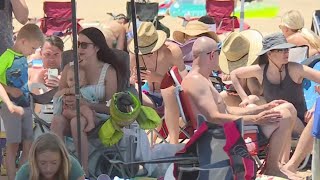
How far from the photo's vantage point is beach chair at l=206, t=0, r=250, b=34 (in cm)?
1280

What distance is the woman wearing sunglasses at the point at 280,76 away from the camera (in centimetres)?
646

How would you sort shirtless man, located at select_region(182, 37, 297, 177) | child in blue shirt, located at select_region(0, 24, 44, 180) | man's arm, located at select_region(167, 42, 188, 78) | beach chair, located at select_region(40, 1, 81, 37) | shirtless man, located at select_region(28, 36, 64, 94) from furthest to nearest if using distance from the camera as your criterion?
beach chair, located at select_region(40, 1, 81, 37) → man's arm, located at select_region(167, 42, 188, 78) → shirtless man, located at select_region(28, 36, 64, 94) → shirtless man, located at select_region(182, 37, 297, 177) → child in blue shirt, located at select_region(0, 24, 44, 180)

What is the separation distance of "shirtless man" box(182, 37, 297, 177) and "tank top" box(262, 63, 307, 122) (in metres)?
0.33

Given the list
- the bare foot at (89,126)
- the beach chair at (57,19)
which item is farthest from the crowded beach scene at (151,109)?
the beach chair at (57,19)

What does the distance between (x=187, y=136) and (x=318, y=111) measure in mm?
1518

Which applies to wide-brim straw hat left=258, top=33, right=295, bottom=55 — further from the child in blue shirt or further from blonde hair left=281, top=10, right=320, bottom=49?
the child in blue shirt

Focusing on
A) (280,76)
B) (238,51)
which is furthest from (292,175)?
(238,51)

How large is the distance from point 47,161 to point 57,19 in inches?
323

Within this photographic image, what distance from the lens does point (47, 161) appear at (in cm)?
435

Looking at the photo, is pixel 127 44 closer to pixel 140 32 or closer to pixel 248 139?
pixel 140 32

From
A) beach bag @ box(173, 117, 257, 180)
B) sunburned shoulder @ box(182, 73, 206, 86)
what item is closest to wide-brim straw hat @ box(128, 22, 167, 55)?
sunburned shoulder @ box(182, 73, 206, 86)

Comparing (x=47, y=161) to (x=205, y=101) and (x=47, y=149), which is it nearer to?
(x=47, y=149)

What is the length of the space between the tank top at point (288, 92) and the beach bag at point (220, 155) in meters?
1.96

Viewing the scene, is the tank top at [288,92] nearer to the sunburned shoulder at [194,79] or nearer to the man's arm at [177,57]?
the man's arm at [177,57]
